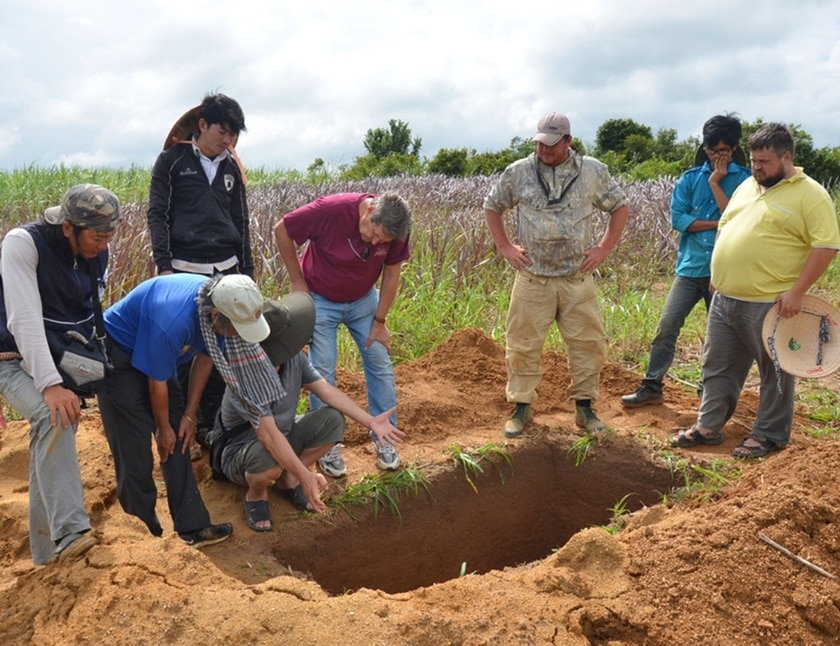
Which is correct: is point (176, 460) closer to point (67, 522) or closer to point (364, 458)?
point (67, 522)

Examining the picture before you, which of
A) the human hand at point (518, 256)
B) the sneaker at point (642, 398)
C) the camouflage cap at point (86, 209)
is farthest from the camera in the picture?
the sneaker at point (642, 398)

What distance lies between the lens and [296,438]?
356cm

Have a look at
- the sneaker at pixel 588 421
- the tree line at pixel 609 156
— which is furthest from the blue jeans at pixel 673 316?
the tree line at pixel 609 156

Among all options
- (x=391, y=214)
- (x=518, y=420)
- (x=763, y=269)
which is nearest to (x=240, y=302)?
(x=391, y=214)

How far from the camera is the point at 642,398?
4.88 meters

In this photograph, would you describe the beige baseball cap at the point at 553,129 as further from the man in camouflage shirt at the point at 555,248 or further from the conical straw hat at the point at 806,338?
the conical straw hat at the point at 806,338

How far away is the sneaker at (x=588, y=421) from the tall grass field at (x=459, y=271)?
1.30 metres

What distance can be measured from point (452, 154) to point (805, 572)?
15.3 meters

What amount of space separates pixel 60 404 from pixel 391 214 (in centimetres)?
158

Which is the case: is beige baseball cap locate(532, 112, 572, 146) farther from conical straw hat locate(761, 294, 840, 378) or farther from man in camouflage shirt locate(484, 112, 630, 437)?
conical straw hat locate(761, 294, 840, 378)

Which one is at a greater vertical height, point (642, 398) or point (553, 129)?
point (553, 129)

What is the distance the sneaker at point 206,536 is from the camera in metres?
3.34

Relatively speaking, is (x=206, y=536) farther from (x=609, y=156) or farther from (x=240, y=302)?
(x=609, y=156)

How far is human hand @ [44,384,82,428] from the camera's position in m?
2.75
